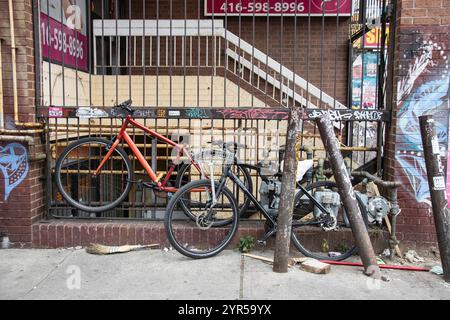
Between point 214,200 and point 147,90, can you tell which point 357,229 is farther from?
point 147,90

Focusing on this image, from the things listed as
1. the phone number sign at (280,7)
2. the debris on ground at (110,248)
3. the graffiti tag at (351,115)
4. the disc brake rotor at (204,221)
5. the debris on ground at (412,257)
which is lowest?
the debris on ground at (412,257)

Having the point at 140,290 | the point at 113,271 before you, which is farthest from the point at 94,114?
the point at 140,290

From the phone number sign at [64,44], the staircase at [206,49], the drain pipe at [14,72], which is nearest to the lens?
the drain pipe at [14,72]

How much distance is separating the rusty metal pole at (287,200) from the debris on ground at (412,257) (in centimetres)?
131

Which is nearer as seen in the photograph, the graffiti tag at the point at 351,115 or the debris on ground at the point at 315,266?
the debris on ground at the point at 315,266

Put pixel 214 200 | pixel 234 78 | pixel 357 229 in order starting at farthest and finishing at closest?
pixel 234 78 → pixel 214 200 → pixel 357 229

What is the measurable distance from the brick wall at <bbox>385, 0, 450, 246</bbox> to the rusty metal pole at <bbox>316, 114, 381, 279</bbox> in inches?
29.8

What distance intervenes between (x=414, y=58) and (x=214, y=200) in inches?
94.2

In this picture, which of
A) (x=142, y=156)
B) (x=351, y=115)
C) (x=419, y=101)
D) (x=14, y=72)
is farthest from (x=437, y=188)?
(x=14, y=72)

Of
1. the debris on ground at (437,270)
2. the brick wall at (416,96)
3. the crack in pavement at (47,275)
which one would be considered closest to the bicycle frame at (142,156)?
the crack in pavement at (47,275)

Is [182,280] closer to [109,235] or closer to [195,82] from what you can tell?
[109,235]

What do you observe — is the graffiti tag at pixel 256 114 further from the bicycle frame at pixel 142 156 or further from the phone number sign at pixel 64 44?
the phone number sign at pixel 64 44

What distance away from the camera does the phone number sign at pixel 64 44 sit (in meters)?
5.69

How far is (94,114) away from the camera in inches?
181
